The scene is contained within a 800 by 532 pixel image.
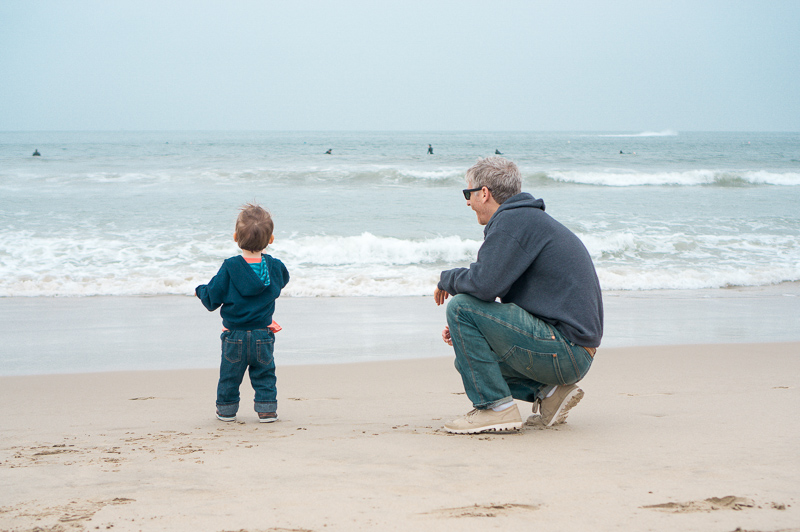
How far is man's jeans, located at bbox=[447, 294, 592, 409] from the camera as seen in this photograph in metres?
2.83

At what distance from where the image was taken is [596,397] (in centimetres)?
388

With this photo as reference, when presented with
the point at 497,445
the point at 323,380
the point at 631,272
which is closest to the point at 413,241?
the point at 631,272

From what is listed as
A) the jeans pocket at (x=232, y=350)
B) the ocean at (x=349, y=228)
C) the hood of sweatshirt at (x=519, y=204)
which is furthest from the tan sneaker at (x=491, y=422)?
the ocean at (x=349, y=228)

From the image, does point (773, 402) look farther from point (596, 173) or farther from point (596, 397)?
point (596, 173)

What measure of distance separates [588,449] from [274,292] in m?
1.73

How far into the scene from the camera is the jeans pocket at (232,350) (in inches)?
134

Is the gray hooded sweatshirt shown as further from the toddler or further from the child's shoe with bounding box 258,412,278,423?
the child's shoe with bounding box 258,412,278,423

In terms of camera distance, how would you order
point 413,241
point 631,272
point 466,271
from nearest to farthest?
point 466,271 < point 631,272 < point 413,241

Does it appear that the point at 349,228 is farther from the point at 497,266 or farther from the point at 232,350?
the point at 497,266

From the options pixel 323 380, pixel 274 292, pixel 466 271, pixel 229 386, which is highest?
pixel 466 271

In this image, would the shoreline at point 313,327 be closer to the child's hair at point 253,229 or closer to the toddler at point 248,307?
the toddler at point 248,307

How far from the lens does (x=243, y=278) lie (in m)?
3.34

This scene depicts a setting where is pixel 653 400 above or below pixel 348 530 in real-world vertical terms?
below

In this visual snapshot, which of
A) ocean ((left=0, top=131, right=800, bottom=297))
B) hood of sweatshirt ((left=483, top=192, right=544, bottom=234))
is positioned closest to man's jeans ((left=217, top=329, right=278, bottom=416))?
hood of sweatshirt ((left=483, top=192, right=544, bottom=234))
